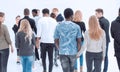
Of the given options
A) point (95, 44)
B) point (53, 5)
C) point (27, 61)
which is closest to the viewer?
point (95, 44)

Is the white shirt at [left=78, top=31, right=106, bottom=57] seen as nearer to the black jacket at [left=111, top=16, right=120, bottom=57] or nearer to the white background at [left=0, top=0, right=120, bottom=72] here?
the black jacket at [left=111, top=16, right=120, bottom=57]

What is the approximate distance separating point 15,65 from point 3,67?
2410mm

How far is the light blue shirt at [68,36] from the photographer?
17.1ft

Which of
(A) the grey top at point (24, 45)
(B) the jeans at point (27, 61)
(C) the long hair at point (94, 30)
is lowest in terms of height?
(B) the jeans at point (27, 61)

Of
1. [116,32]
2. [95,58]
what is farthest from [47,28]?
[116,32]

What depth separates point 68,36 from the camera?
17.2 feet

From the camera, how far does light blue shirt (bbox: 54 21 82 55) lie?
5223 mm

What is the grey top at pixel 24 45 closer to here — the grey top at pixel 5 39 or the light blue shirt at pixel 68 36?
the grey top at pixel 5 39

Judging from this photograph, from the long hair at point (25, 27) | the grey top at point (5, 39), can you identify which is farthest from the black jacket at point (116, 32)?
the grey top at point (5, 39)

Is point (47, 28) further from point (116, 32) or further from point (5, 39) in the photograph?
point (116, 32)

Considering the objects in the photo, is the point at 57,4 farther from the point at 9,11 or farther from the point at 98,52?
the point at 98,52

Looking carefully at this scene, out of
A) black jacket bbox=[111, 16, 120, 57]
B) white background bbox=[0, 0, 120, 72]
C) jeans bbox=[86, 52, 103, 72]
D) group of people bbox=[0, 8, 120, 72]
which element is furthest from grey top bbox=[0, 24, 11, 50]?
white background bbox=[0, 0, 120, 72]

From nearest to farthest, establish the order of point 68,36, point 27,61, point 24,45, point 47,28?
1. point 68,36
2. point 24,45
3. point 27,61
4. point 47,28

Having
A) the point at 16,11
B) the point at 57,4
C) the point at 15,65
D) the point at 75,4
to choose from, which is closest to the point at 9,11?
the point at 16,11
